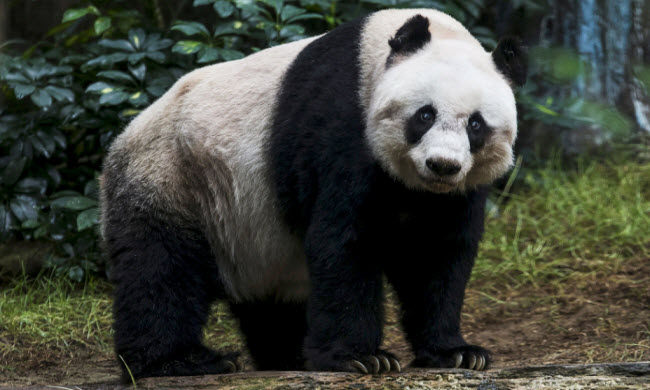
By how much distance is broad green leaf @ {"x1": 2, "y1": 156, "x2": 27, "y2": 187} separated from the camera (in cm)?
602

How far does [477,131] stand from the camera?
3.27 metres

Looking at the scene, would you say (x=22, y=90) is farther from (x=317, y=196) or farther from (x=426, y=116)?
(x=426, y=116)

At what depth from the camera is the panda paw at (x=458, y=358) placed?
11.7 ft

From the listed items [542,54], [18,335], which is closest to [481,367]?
[542,54]

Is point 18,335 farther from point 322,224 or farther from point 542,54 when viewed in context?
point 542,54

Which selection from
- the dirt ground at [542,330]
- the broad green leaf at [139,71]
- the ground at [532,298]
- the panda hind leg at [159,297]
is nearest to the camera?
the panda hind leg at [159,297]

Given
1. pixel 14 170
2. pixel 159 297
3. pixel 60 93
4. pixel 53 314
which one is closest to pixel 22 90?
pixel 60 93

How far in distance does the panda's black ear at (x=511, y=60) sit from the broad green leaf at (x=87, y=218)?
317 centimetres

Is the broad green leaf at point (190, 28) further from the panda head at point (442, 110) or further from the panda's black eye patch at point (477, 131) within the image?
the panda's black eye patch at point (477, 131)

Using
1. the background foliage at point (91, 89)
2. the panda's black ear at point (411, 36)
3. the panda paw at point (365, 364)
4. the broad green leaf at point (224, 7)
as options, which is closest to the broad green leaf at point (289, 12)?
the background foliage at point (91, 89)

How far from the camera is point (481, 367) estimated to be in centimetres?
355

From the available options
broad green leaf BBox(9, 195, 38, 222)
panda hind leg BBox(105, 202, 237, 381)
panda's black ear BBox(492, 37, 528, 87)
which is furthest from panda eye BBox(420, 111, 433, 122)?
broad green leaf BBox(9, 195, 38, 222)

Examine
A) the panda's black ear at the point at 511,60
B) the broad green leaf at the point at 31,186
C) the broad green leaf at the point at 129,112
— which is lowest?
the broad green leaf at the point at 31,186

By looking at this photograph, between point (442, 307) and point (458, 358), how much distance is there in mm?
246
